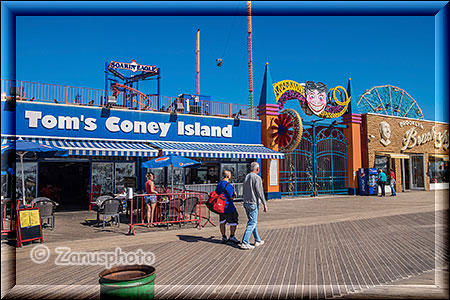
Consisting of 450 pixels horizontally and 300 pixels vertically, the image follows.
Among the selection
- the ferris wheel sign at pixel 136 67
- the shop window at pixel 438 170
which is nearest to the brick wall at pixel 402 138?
the shop window at pixel 438 170

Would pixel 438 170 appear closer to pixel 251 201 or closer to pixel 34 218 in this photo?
pixel 251 201

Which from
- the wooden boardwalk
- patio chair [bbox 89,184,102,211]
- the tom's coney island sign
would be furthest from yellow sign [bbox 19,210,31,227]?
the tom's coney island sign

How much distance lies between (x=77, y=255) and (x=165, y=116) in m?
9.28

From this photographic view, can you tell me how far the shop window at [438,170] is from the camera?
24250mm

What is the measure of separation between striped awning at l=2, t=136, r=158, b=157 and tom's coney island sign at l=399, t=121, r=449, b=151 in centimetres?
1775

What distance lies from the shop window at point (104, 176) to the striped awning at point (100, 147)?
38.9 inches

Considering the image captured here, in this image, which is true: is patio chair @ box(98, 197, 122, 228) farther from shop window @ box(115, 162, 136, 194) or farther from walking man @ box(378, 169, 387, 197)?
walking man @ box(378, 169, 387, 197)

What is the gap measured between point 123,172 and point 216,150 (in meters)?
4.02

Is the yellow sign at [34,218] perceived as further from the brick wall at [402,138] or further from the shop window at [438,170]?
the shop window at [438,170]

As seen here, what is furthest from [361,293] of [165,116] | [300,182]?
[300,182]

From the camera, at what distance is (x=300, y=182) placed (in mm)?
18844

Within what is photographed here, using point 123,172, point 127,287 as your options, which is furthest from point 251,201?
point 123,172

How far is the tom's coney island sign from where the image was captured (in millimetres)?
23016

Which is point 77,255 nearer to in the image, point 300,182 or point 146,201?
point 146,201
